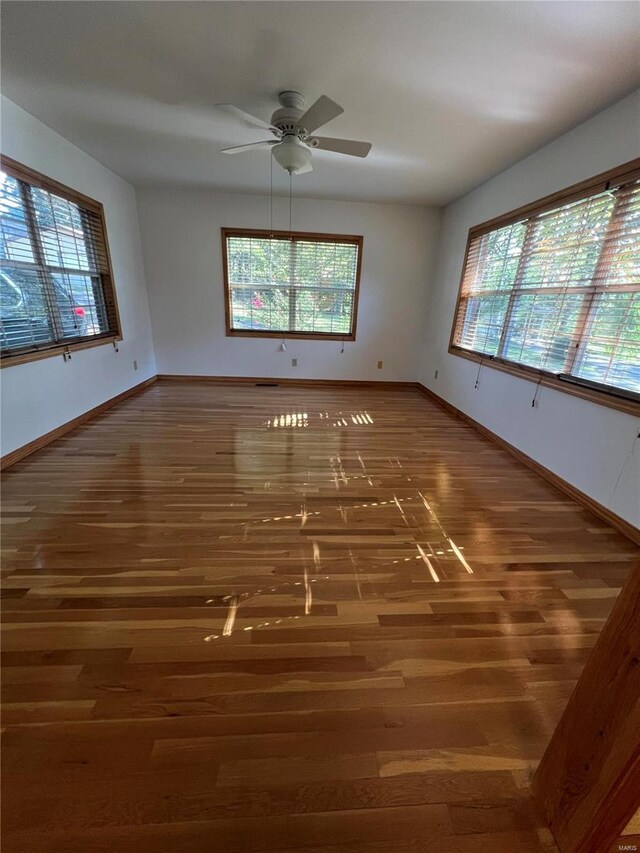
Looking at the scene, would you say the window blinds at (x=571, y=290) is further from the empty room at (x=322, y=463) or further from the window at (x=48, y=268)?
the window at (x=48, y=268)

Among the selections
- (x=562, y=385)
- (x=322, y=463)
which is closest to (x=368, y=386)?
(x=322, y=463)

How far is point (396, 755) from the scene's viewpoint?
1018 mm

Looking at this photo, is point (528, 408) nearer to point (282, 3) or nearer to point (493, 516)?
point (493, 516)

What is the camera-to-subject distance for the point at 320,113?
213 centimetres

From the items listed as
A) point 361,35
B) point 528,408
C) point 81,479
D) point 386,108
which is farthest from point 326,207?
point 81,479

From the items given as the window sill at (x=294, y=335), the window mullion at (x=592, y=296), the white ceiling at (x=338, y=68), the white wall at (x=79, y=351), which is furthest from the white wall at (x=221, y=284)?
the window mullion at (x=592, y=296)

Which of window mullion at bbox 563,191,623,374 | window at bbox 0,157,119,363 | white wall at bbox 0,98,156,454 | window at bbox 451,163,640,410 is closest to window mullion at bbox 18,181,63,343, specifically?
window at bbox 0,157,119,363

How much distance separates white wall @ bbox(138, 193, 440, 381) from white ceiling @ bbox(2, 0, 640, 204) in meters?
1.45

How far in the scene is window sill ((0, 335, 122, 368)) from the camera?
2518mm

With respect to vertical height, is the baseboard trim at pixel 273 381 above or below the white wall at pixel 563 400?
below

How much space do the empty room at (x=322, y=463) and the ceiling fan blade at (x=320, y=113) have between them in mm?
29

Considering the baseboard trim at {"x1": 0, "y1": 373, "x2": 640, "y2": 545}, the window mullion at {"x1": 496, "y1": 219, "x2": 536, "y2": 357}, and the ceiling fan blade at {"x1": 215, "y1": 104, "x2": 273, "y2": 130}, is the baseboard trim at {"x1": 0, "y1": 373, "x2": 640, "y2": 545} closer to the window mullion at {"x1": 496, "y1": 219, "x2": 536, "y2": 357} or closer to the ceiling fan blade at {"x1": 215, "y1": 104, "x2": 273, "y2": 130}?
the window mullion at {"x1": 496, "y1": 219, "x2": 536, "y2": 357}

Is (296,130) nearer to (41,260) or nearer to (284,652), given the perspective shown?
(41,260)

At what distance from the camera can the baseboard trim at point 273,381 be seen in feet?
17.1
